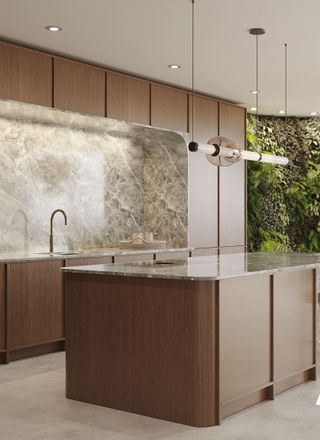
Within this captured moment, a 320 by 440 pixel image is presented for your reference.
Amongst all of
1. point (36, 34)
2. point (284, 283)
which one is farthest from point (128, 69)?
point (284, 283)

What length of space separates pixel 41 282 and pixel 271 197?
16.5 feet

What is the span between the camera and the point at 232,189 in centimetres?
854

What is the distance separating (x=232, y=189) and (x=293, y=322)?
3910 millimetres

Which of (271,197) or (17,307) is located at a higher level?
(271,197)

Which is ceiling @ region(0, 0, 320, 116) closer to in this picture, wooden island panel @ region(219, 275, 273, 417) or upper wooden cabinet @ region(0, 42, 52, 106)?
upper wooden cabinet @ region(0, 42, 52, 106)

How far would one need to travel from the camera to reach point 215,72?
7.06 metres

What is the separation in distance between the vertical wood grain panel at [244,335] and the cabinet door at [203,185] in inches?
135

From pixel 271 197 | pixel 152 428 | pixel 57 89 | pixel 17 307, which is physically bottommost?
pixel 152 428

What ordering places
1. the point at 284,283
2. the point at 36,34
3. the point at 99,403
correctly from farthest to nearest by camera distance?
1. the point at 36,34
2. the point at 284,283
3. the point at 99,403

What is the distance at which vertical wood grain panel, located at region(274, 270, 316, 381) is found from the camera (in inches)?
181

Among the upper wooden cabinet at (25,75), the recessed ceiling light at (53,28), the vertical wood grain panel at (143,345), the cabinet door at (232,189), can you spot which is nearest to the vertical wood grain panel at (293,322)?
the vertical wood grain panel at (143,345)

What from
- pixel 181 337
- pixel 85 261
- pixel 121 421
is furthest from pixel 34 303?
pixel 181 337

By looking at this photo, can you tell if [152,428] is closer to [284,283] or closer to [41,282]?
[284,283]

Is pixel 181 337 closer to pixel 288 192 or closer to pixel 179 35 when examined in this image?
pixel 179 35
